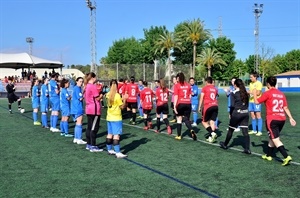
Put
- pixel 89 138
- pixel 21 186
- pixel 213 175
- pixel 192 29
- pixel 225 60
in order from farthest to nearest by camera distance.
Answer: pixel 225 60
pixel 192 29
pixel 89 138
pixel 213 175
pixel 21 186

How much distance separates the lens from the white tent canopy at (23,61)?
138 feet

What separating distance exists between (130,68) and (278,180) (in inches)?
1475

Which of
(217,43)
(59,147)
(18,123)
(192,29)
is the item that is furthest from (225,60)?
(59,147)

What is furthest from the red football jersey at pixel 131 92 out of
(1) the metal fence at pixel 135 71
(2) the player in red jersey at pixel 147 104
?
(1) the metal fence at pixel 135 71

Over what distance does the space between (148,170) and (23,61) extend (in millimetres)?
37605

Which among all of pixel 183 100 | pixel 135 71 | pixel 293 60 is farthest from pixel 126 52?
pixel 183 100

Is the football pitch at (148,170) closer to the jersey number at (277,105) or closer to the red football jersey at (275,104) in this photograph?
the red football jersey at (275,104)

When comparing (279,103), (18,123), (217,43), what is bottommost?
(18,123)

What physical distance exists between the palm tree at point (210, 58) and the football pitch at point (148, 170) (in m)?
68.4

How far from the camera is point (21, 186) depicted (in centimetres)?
671

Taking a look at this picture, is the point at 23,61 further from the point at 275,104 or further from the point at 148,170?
the point at 275,104

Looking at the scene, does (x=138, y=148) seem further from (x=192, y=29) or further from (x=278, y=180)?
(x=192, y=29)

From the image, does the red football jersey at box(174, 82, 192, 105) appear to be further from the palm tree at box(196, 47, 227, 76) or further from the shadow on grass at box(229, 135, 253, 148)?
the palm tree at box(196, 47, 227, 76)

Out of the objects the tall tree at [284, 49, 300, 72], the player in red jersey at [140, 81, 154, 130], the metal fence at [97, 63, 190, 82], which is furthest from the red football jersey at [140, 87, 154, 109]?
the tall tree at [284, 49, 300, 72]
